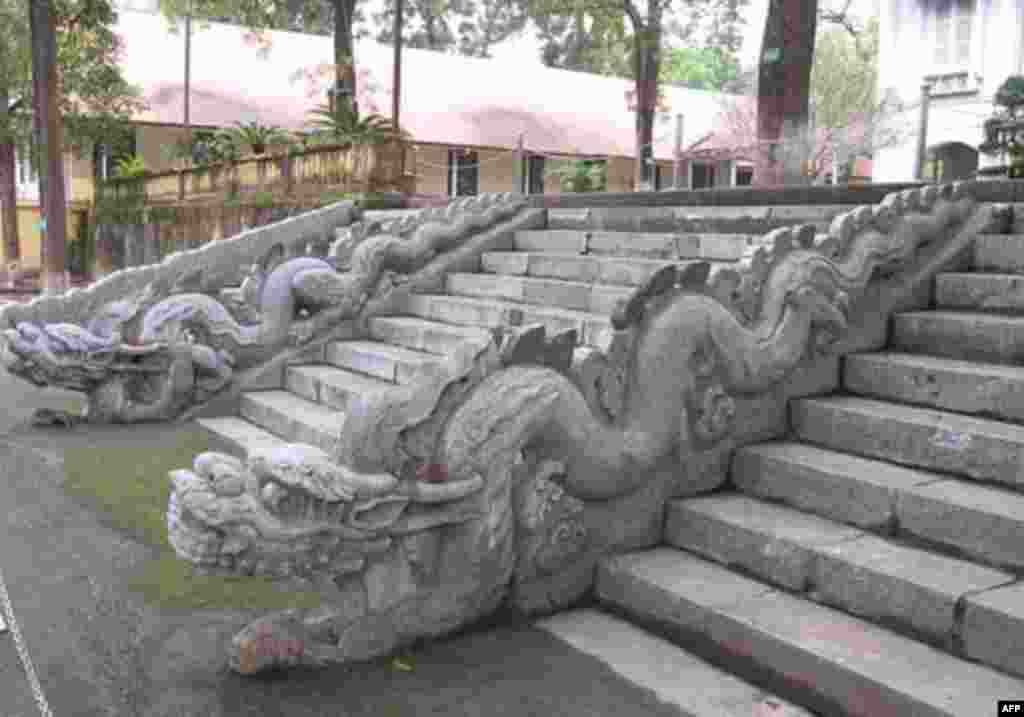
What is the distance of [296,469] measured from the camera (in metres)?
3.32

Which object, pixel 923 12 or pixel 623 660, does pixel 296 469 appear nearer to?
pixel 623 660

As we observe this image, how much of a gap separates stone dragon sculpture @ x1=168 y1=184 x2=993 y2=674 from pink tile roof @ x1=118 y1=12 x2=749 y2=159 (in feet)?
66.9

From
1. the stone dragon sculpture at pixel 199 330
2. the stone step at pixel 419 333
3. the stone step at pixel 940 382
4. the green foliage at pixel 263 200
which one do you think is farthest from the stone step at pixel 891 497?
the green foliage at pixel 263 200

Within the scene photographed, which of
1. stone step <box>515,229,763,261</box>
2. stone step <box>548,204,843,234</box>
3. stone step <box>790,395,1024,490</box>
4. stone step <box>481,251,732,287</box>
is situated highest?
stone step <box>548,204,843,234</box>

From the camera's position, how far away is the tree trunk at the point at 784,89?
10180 millimetres

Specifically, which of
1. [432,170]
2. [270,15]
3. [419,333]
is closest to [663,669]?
[419,333]

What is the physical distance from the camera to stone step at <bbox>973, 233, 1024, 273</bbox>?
497 centimetres

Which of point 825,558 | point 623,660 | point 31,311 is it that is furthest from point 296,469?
point 31,311

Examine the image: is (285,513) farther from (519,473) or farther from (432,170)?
(432,170)

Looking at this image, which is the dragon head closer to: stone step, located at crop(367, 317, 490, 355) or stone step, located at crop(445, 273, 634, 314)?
stone step, located at crop(445, 273, 634, 314)

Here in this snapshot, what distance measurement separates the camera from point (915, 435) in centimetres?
407

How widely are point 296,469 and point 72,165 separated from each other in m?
26.7

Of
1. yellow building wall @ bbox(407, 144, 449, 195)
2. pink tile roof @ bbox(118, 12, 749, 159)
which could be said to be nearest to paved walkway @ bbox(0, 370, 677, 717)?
pink tile roof @ bbox(118, 12, 749, 159)

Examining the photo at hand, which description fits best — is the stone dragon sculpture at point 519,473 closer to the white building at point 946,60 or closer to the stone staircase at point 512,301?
the stone staircase at point 512,301
